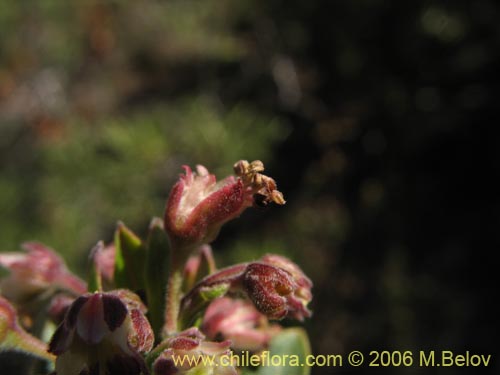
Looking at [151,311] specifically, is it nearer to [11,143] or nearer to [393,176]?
[393,176]

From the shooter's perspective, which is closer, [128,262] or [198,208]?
[198,208]

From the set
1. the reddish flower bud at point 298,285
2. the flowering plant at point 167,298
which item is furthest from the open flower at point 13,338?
the reddish flower bud at point 298,285

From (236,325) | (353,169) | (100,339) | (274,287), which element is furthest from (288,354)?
(353,169)

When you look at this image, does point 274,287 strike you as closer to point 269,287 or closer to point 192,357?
point 269,287

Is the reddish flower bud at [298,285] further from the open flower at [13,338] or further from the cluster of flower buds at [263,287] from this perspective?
the open flower at [13,338]

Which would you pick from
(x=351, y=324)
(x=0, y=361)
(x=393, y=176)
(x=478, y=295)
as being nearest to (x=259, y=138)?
(x=393, y=176)

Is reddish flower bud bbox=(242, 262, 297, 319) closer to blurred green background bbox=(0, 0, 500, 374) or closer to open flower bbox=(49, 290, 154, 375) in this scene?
open flower bbox=(49, 290, 154, 375)
